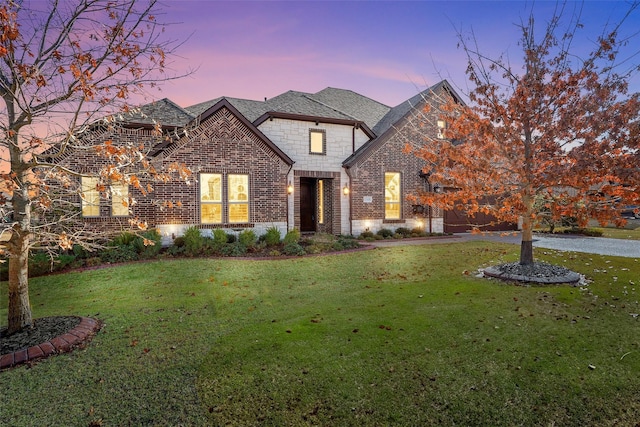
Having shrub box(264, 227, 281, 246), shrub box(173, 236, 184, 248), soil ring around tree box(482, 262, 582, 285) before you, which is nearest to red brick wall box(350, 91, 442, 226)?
shrub box(264, 227, 281, 246)

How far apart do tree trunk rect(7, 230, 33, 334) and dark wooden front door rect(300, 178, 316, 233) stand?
1324 centimetres

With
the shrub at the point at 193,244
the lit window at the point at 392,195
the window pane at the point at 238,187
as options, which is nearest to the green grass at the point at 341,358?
the shrub at the point at 193,244

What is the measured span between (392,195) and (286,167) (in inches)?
230

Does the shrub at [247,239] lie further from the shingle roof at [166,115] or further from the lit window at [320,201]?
the lit window at [320,201]

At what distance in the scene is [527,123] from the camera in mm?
7309

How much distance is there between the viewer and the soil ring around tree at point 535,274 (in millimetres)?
7242

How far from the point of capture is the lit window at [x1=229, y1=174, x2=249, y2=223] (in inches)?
545

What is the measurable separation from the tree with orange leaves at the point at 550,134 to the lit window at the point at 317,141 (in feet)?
30.0

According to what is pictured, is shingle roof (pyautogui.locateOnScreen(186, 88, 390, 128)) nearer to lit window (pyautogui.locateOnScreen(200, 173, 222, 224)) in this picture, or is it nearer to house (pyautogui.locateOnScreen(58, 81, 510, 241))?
house (pyautogui.locateOnScreen(58, 81, 510, 241))

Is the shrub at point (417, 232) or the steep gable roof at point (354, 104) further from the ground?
the steep gable roof at point (354, 104)

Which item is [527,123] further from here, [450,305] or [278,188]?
[278,188]

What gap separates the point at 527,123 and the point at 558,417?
20.4 feet

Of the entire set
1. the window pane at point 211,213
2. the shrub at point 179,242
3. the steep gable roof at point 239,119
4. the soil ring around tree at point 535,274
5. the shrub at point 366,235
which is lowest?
the soil ring around tree at point 535,274

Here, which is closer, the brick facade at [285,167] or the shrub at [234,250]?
the shrub at [234,250]
